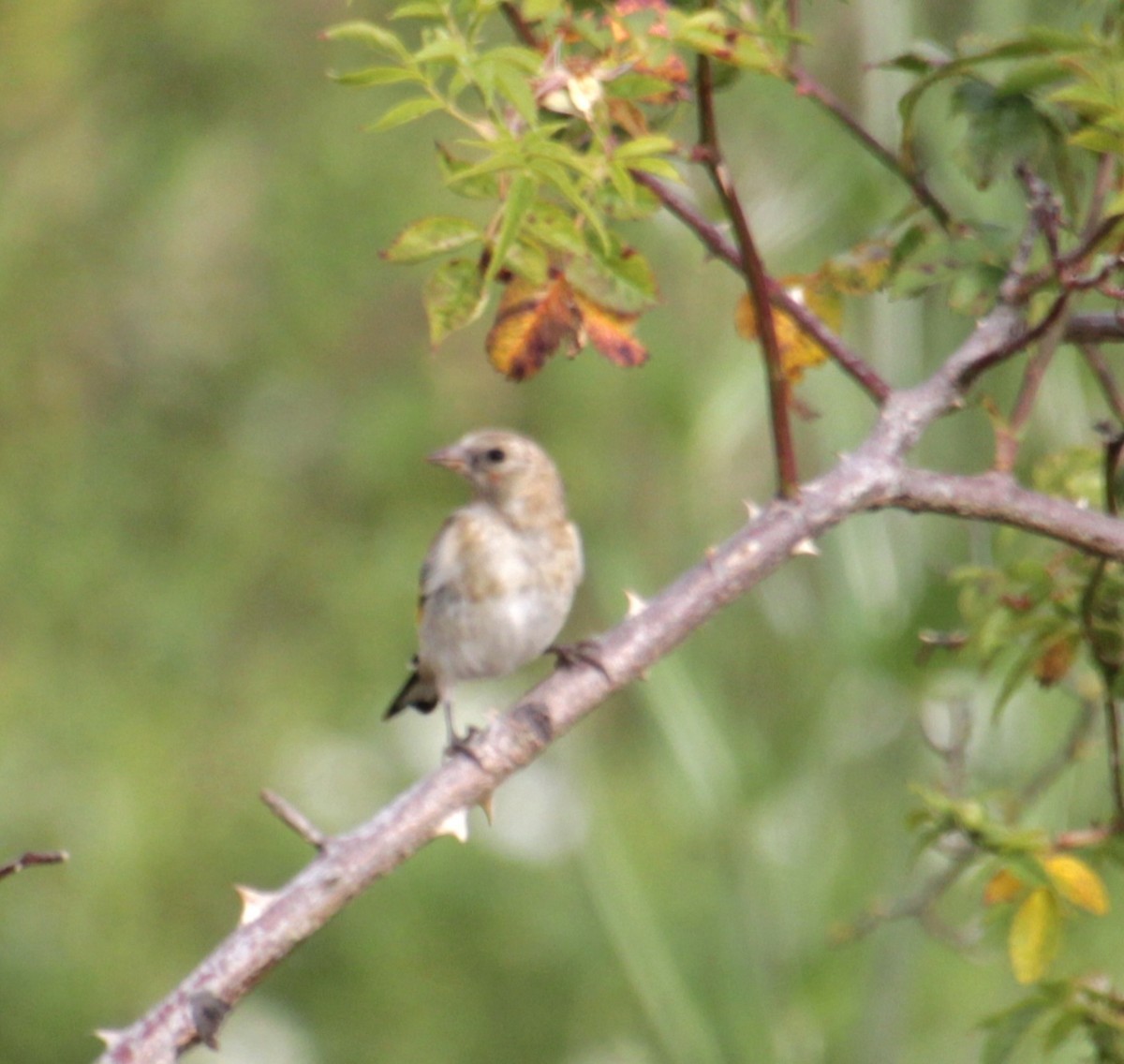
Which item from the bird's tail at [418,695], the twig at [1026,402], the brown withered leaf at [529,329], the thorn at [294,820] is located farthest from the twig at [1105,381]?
the bird's tail at [418,695]

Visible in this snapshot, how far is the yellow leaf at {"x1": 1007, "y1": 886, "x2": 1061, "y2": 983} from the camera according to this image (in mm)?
2354

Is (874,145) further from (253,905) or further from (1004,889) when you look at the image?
(253,905)

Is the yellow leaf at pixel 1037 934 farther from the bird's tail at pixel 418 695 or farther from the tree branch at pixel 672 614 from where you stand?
the bird's tail at pixel 418 695

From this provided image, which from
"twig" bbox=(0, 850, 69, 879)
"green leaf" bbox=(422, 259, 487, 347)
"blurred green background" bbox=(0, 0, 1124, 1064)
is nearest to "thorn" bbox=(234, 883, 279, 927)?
"twig" bbox=(0, 850, 69, 879)

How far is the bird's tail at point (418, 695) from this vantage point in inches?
169

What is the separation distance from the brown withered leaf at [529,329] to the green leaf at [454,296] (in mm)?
81

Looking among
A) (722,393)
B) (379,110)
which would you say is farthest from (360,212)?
(722,393)

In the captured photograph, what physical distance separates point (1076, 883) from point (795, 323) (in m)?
0.84

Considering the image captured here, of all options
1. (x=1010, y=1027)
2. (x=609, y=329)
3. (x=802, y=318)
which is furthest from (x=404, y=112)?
(x=1010, y=1027)

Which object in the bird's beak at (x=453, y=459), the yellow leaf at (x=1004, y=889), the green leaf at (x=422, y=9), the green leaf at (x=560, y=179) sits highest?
the bird's beak at (x=453, y=459)

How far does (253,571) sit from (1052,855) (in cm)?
628

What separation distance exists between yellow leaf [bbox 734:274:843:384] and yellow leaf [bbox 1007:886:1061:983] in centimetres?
79

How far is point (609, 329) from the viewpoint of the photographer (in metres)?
2.31

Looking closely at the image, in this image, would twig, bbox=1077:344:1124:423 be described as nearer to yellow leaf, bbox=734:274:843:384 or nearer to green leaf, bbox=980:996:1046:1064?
yellow leaf, bbox=734:274:843:384
